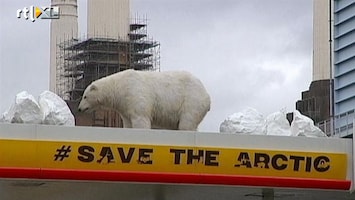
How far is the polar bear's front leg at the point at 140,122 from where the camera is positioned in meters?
28.8

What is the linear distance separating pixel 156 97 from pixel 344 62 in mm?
6467

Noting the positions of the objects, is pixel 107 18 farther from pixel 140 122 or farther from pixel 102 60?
pixel 140 122

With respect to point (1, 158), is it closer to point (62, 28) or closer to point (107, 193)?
point (107, 193)

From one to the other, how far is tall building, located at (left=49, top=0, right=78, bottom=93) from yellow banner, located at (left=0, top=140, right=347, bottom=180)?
8001 cm

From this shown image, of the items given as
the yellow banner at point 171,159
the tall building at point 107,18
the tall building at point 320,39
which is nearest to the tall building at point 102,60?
Answer: the tall building at point 107,18

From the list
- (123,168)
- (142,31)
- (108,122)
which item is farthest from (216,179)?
(142,31)

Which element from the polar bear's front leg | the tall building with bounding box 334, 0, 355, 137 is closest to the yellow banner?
the polar bear's front leg

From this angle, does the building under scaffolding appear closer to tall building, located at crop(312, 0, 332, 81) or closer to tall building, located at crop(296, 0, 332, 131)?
tall building, located at crop(296, 0, 332, 131)

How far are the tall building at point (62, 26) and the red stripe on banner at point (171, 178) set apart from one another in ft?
263

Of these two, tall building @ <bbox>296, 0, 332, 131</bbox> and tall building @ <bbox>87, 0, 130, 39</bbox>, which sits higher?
tall building @ <bbox>87, 0, 130, 39</bbox>

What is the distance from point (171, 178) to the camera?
2703cm

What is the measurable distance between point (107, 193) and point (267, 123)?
404cm

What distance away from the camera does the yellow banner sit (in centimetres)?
2631

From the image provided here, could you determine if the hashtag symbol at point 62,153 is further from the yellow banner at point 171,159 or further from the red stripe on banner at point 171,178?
the red stripe on banner at point 171,178
